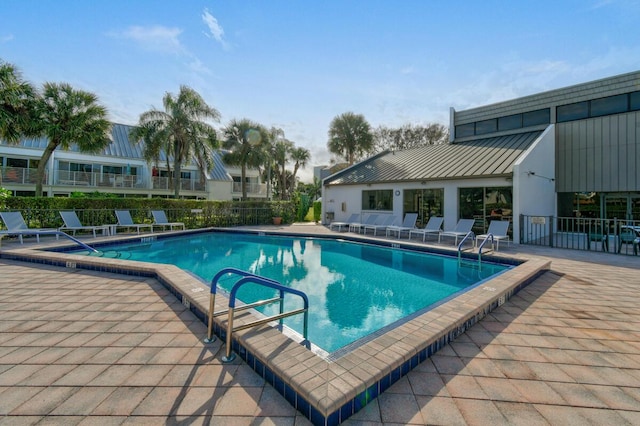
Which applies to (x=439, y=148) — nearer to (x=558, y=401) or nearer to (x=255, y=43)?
(x=255, y=43)

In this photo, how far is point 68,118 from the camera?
13.9 m

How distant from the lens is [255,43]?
1010cm

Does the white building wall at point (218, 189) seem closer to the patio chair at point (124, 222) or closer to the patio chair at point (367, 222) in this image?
the patio chair at point (124, 222)

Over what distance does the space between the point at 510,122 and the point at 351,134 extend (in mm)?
12449

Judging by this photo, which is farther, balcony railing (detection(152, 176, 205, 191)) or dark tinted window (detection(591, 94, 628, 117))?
balcony railing (detection(152, 176, 205, 191))

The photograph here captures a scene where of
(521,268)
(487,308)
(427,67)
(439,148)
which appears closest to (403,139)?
(439,148)

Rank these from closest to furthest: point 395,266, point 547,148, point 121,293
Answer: point 121,293 → point 395,266 → point 547,148

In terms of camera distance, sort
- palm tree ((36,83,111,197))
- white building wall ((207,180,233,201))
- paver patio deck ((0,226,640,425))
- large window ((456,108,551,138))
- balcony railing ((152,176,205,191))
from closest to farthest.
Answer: paver patio deck ((0,226,640,425)) < palm tree ((36,83,111,197)) < large window ((456,108,551,138)) < balcony railing ((152,176,205,191)) < white building wall ((207,180,233,201))

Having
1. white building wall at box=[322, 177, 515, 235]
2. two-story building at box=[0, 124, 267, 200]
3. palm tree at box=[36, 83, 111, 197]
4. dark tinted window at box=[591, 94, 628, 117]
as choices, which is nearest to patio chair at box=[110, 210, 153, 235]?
palm tree at box=[36, 83, 111, 197]

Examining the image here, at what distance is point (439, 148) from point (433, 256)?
10.5 m

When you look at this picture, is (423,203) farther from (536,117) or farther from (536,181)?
(536,117)

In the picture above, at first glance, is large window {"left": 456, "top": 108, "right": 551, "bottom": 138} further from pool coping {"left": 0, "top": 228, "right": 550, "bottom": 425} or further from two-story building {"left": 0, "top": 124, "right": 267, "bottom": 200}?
two-story building {"left": 0, "top": 124, "right": 267, "bottom": 200}

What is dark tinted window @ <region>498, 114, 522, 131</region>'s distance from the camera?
16172 mm

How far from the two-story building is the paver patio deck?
17917mm
